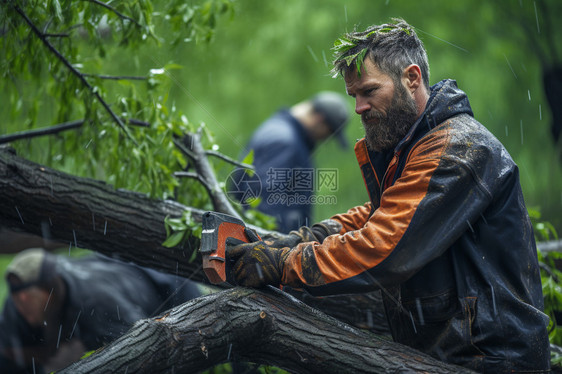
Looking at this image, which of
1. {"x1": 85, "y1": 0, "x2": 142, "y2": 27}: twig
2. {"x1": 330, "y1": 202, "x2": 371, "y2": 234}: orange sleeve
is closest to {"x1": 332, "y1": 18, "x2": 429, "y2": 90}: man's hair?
{"x1": 330, "y1": 202, "x2": 371, "y2": 234}: orange sleeve

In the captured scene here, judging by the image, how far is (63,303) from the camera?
4422mm

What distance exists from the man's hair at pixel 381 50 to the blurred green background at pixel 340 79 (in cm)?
439

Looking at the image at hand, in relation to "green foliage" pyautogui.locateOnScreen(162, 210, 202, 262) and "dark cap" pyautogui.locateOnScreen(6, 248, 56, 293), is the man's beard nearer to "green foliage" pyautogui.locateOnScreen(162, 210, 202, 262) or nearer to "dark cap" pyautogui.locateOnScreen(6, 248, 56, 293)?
"green foliage" pyautogui.locateOnScreen(162, 210, 202, 262)

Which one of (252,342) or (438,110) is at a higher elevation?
(438,110)

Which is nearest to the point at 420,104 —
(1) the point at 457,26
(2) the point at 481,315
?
(2) the point at 481,315

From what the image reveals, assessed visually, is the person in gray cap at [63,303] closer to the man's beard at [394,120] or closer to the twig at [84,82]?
the twig at [84,82]

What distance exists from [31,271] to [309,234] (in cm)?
279

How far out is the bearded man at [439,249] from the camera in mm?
2150

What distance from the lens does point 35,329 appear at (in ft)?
14.8

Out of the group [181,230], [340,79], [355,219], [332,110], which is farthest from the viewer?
[340,79]

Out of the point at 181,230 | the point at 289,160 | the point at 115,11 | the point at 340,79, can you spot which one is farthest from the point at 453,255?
the point at 340,79

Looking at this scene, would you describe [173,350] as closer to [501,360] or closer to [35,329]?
[501,360]

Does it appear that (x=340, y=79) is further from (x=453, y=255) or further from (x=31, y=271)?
(x=453, y=255)

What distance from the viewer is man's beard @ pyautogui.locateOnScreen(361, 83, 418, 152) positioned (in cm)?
248
